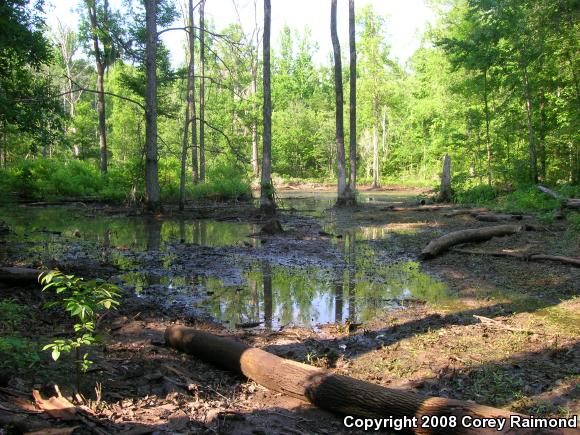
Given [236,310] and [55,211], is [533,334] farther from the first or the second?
[55,211]

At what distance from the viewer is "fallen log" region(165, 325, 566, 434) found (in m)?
3.44

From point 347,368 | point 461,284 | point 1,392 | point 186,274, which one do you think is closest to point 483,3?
Answer: point 461,284

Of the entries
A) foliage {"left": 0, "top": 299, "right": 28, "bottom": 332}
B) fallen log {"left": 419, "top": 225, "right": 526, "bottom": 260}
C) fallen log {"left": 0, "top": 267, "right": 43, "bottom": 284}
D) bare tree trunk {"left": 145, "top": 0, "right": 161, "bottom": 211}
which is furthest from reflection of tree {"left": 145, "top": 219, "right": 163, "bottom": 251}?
fallen log {"left": 419, "top": 225, "right": 526, "bottom": 260}

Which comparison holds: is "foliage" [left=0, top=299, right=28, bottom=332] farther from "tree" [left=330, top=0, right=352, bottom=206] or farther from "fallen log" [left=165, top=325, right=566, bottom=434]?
"tree" [left=330, top=0, right=352, bottom=206]

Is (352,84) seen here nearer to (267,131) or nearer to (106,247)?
(267,131)

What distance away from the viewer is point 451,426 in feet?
11.0

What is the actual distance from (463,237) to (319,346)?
7.16m

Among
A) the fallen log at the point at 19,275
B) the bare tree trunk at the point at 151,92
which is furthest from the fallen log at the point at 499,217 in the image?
the fallen log at the point at 19,275

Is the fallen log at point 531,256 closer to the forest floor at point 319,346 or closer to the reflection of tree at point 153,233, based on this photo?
the forest floor at point 319,346

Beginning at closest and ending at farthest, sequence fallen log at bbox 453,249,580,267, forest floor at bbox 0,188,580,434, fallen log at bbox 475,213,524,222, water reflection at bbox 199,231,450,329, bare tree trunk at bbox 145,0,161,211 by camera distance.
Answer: forest floor at bbox 0,188,580,434
water reflection at bbox 199,231,450,329
fallen log at bbox 453,249,580,267
fallen log at bbox 475,213,524,222
bare tree trunk at bbox 145,0,161,211

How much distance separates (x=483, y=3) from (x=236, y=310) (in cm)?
2052

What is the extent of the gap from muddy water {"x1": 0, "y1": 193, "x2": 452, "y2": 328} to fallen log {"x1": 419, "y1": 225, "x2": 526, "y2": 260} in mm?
576

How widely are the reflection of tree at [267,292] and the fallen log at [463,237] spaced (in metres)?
3.76

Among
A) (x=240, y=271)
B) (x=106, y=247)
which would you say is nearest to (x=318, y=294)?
(x=240, y=271)
